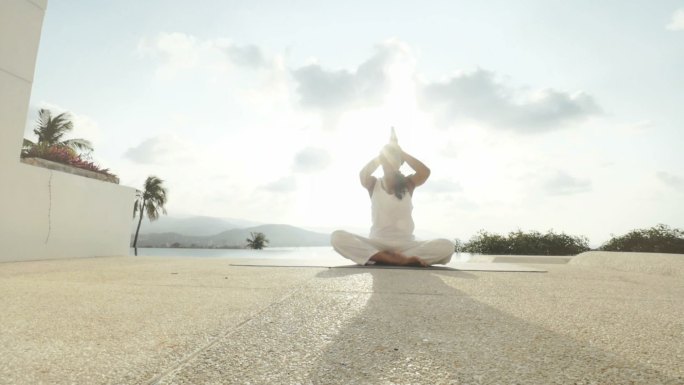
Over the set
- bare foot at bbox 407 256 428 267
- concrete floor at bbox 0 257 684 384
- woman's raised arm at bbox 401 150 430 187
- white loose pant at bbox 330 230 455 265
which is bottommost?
concrete floor at bbox 0 257 684 384

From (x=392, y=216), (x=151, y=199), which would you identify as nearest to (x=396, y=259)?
(x=392, y=216)

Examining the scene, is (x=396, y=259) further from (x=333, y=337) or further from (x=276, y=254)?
(x=276, y=254)

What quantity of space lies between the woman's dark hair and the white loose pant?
554 millimetres

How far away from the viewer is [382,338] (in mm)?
1214

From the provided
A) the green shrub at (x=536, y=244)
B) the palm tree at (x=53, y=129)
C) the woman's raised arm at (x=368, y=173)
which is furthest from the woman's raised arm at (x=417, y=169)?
the palm tree at (x=53, y=129)

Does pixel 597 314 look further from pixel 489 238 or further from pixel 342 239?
pixel 489 238

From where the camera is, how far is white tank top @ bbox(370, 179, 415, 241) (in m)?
4.47

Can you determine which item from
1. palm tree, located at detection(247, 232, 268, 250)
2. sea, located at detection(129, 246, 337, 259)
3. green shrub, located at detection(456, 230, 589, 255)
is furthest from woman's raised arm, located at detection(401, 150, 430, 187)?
palm tree, located at detection(247, 232, 268, 250)

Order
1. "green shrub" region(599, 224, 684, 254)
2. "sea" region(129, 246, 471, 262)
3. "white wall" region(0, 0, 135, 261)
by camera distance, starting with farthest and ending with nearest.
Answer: "green shrub" region(599, 224, 684, 254) < "sea" region(129, 246, 471, 262) < "white wall" region(0, 0, 135, 261)

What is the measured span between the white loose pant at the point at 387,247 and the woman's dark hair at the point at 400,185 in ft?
1.82

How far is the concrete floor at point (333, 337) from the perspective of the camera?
916 millimetres

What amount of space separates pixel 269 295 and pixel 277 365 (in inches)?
44.4

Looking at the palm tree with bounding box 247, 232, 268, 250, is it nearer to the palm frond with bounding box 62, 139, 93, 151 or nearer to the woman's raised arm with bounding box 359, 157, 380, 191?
the palm frond with bounding box 62, 139, 93, 151

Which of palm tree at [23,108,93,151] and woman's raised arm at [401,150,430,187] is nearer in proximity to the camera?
woman's raised arm at [401,150,430,187]
